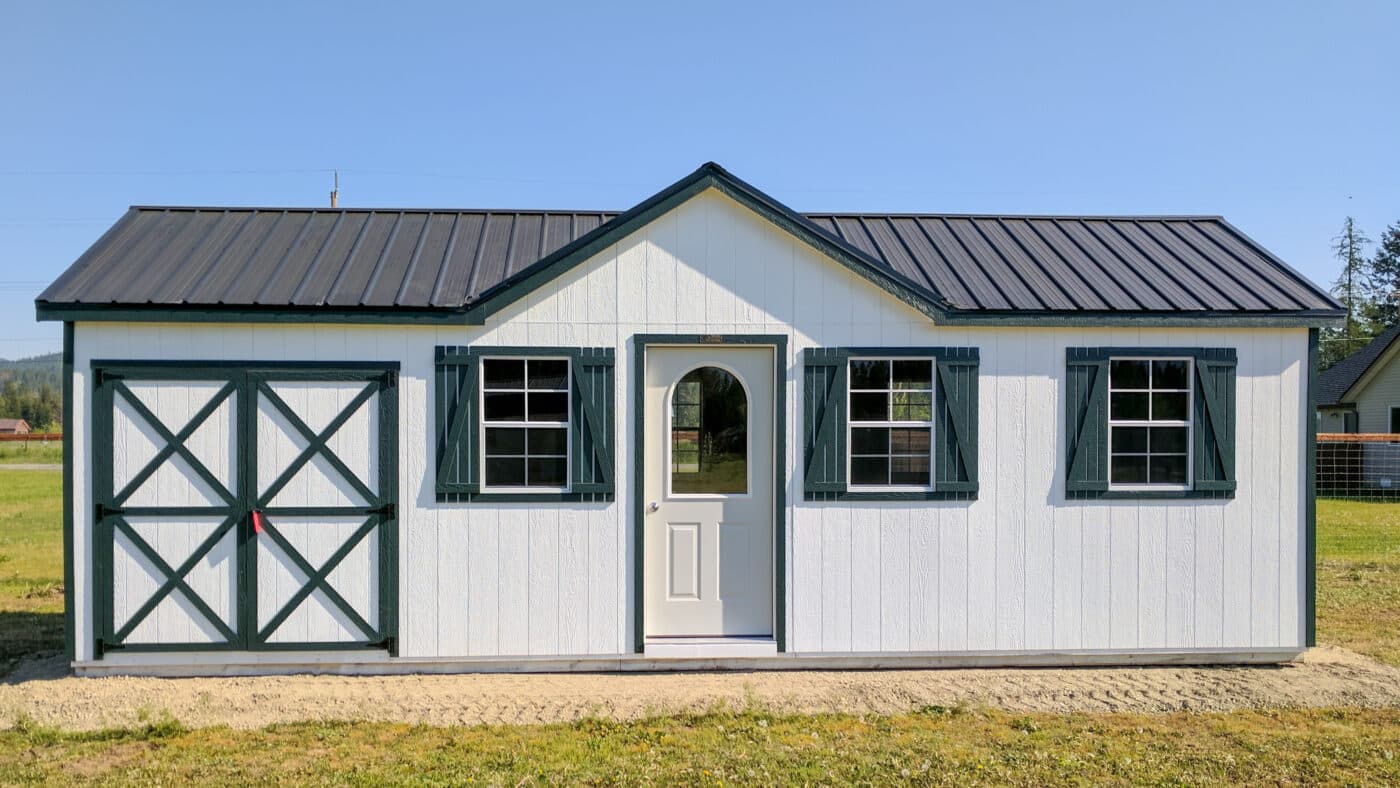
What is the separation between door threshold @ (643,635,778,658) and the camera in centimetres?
679

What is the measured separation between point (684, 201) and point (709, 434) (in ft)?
5.96

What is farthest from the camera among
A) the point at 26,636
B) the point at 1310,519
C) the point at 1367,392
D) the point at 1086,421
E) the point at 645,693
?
the point at 1367,392

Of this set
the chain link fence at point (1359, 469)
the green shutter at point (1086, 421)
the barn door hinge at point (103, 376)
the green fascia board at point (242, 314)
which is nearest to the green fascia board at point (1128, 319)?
the green shutter at point (1086, 421)

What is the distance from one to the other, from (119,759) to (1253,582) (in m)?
8.02

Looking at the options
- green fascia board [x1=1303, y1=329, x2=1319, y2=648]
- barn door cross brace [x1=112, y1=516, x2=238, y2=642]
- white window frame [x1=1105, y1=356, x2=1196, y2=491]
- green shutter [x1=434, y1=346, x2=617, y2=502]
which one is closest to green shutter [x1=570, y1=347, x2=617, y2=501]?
green shutter [x1=434, y1=346, x2=617, y2=502]

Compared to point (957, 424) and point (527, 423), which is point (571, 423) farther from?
point (957, 424)

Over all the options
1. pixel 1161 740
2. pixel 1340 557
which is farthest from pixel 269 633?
pixel 1340 557

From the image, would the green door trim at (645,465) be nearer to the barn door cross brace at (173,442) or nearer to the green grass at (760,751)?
the green grass at (760,751)

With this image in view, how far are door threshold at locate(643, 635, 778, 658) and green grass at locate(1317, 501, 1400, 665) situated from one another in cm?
Result: 508

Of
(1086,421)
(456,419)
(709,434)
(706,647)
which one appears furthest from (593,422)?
(1086,421)

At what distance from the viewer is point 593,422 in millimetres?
6777

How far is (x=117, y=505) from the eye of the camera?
261 inches

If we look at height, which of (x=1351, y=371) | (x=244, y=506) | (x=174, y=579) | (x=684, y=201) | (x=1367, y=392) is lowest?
(x=174, y=579)

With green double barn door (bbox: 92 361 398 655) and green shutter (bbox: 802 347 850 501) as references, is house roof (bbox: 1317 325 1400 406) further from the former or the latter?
green double barn door (bbox: 92 361 398 655)
